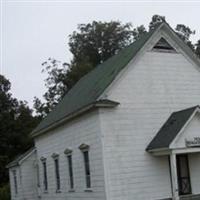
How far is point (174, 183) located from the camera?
2308 cm

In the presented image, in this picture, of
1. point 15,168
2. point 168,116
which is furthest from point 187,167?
point 15,168

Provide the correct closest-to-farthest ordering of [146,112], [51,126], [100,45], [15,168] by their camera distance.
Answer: [146,112] → [51,126] → [15,168] → [100,45]

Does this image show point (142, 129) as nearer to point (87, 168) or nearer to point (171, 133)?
point (171, 133)

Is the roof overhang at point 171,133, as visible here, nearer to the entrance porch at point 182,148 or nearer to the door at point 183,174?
the entrance porch at point 182,148

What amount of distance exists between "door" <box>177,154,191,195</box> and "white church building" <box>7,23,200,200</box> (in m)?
0.05

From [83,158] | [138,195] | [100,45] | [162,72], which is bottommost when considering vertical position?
[138,195]

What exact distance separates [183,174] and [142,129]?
3.27 m

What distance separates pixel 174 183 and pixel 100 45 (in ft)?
122

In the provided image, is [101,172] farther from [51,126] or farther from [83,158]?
[51,126]

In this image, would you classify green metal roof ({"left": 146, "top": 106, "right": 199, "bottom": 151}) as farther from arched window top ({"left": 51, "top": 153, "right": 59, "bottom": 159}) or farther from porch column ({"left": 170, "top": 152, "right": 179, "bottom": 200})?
arched window top ({"left": 51, "top": 153, "right": 59, "bottom": 159})

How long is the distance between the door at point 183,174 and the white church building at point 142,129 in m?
0.05

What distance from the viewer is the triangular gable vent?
26519 mm

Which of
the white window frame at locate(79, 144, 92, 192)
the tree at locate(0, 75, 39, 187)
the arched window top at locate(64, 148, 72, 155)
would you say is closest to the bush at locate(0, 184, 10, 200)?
the tree at locate(0, 75, 39, 187)

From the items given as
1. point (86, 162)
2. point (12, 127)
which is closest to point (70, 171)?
point (86, 162)
